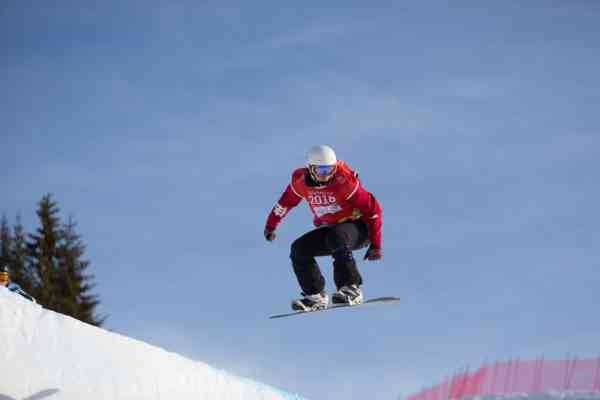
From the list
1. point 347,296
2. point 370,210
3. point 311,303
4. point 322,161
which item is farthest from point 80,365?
point 370,210

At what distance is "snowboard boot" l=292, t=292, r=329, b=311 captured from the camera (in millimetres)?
12680

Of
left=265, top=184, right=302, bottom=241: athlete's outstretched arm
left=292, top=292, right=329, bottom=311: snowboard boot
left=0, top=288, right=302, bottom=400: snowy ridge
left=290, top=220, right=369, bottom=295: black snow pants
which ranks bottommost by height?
left=0, top=288, right=302, bottom=400: snowy ridge

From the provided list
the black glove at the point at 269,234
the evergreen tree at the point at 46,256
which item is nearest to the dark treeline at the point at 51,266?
the evergreen tree at the point at 46,256

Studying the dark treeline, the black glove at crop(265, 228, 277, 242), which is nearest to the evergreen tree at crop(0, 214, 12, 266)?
the dark treeline

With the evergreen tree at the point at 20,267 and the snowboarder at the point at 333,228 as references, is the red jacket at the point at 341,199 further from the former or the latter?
the evergreen tree at the point at 20,267

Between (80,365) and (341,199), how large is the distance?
4.63 meters

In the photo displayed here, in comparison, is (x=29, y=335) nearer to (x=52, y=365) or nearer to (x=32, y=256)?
(x=52, y=365)

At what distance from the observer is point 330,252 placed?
1279 centimetres

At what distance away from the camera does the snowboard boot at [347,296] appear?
1264cm

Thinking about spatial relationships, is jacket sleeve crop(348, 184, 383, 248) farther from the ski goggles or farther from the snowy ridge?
the snowy ridge

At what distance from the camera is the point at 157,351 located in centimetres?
981

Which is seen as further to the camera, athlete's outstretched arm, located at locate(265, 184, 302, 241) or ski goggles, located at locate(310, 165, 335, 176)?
athlete's outstretched arm, located at locate(265, 184, 302, 241)

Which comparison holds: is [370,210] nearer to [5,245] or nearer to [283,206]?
[283,206]

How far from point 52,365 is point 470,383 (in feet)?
13.1
